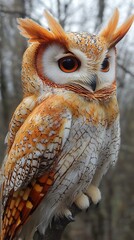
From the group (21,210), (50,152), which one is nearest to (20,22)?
(50,152)

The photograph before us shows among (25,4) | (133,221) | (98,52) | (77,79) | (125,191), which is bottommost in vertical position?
(133,221)

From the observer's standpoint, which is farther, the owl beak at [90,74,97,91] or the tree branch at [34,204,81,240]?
the tree branch at [34,204,81,240]

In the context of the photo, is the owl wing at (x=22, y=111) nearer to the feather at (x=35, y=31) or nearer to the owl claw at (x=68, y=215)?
the feather at (x=35, y=31)

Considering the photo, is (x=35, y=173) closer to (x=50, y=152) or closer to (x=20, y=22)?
(x=50, y=152)

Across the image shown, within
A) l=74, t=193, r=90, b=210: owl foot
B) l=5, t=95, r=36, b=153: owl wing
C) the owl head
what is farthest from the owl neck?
l=74, t=193, r=90, b=210: owl foot

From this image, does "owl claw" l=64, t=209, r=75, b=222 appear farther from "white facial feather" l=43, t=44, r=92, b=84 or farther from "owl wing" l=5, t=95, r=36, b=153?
"white facial feather" l=43, t=44, r=92, b=84

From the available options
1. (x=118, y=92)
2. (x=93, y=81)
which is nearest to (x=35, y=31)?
(x=93, y=81)
